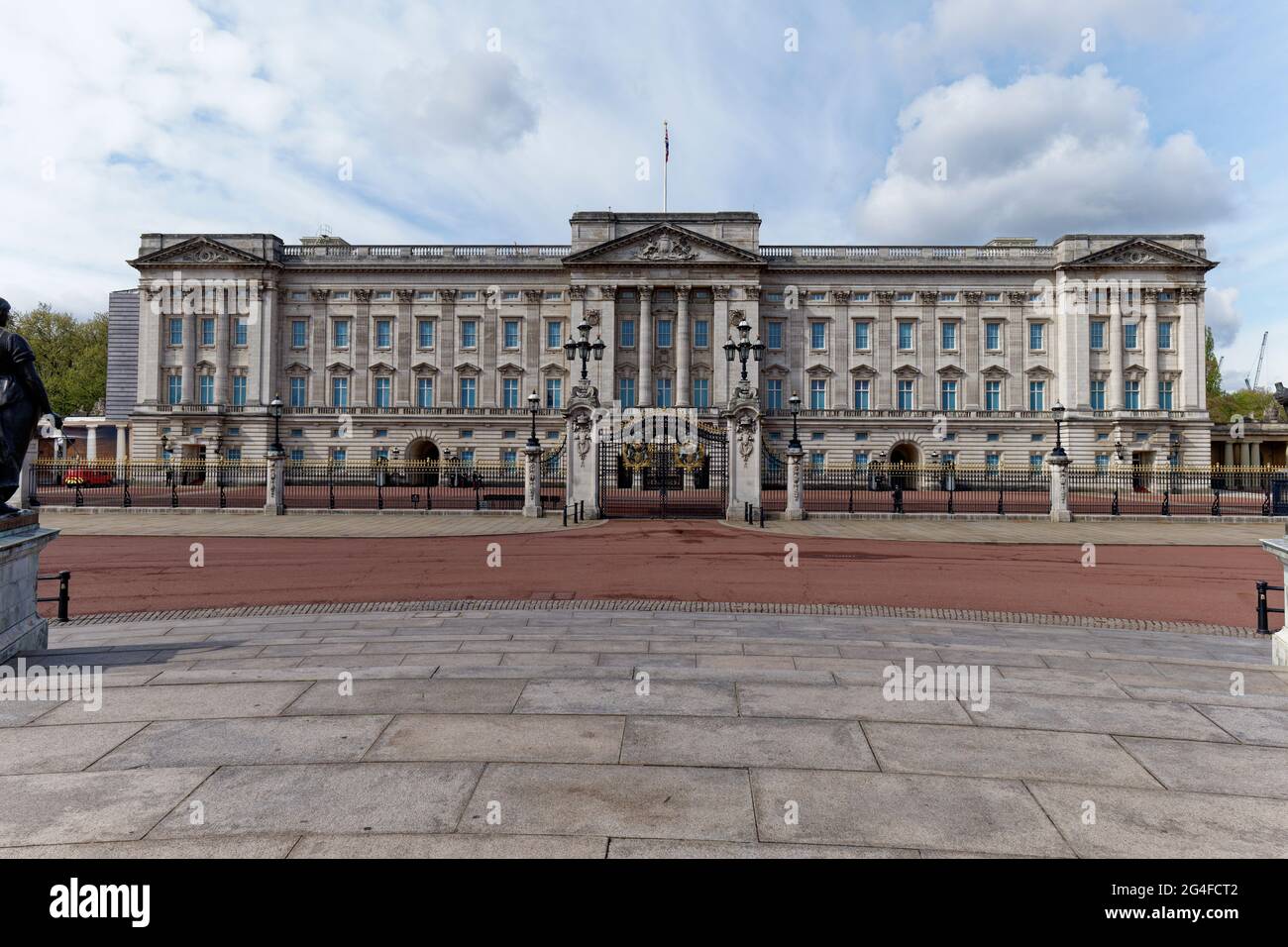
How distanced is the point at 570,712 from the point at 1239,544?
77.0ft

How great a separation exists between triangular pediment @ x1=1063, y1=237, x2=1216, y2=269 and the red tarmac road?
43.5 meters

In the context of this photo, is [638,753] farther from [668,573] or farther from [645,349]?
[645,349]

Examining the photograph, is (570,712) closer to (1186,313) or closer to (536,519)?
(536,519)

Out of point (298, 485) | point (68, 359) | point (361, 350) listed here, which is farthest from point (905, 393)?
point (68, 359)

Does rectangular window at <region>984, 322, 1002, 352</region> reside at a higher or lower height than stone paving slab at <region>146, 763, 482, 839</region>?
higher

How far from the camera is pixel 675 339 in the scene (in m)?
55.9

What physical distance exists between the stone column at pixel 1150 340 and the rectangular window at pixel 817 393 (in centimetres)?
2478

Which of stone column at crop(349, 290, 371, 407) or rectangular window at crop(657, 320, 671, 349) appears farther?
stone column at crop(349, 290, 371, 407)

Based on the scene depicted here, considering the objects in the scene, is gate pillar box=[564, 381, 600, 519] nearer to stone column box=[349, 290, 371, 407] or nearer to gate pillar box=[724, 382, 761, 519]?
gate pillar box=[724, 382, 761, 519]

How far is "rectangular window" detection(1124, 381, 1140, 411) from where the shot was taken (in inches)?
2146

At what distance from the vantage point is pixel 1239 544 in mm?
20250

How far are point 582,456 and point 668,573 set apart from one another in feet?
40.1

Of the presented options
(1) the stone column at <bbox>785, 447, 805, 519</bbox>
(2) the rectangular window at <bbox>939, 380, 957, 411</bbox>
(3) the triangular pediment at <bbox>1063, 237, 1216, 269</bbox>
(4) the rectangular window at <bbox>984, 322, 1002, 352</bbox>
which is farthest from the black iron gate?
(3) the triangular pediment at <bbox>1063, 237, 1216, 269</bbox>
